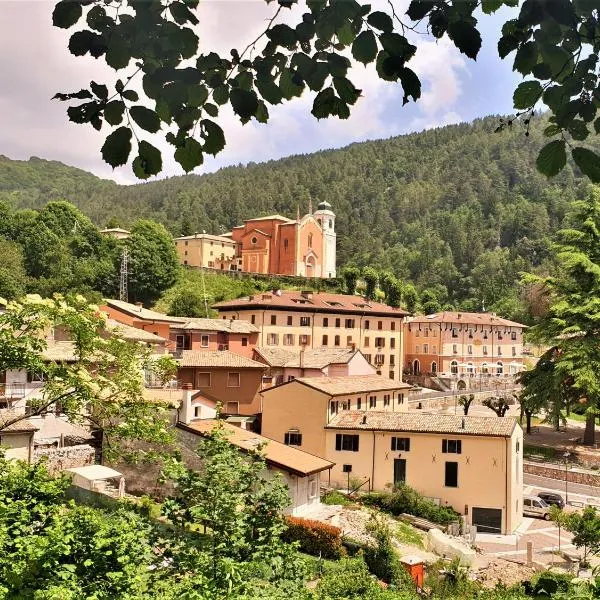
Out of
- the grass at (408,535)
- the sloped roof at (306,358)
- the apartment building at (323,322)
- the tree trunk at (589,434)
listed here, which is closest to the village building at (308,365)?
the sloped roof at (306,358)

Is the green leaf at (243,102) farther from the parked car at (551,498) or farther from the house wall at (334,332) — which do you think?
the house wall at (334,332)

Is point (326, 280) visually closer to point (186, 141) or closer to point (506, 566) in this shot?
point (506, 566)

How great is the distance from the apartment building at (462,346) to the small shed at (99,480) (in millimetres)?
44860

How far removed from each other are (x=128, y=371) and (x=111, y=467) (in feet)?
35.3

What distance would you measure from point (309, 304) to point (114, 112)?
1790 inches

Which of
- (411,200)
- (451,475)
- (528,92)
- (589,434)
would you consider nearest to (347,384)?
(451,475)

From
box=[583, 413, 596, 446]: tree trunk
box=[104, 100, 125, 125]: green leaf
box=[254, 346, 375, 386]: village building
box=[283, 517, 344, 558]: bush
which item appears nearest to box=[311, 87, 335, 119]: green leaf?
box=[104, 100, 125, 125]: green leaf

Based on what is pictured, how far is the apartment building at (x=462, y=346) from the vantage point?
62.2m

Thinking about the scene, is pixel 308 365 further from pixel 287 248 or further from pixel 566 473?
pixel 287 248

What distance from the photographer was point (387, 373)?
5228cm

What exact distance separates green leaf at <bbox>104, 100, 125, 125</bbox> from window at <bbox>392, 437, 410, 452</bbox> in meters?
26.5

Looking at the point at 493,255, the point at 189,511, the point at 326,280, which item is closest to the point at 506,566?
the point at 189,511

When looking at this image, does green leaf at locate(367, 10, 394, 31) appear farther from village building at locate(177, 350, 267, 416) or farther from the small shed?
village building at locate(177, 350, 267, 416)

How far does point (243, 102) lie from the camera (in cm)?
254
